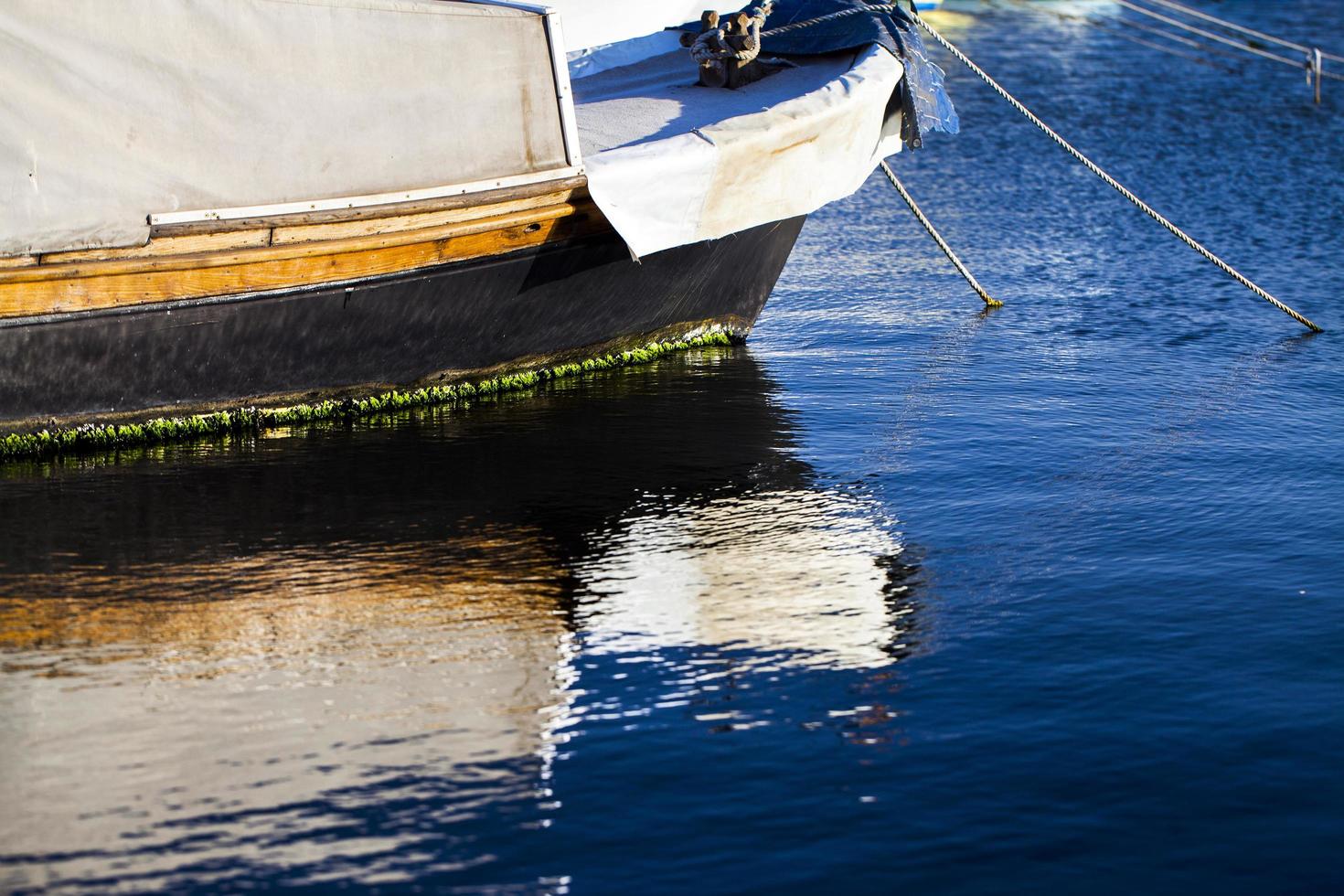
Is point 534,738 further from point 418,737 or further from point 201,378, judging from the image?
point 201,378

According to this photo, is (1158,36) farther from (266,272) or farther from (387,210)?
(266,272)

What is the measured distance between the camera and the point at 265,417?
8.48 meters

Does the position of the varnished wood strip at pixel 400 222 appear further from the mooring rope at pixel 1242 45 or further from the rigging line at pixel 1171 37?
the rigging line at pixel 1171 37

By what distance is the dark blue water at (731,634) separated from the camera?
14.6 feet

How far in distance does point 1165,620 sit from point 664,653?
1.89m

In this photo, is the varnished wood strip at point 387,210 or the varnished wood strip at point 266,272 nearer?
the varnished wood strip at point 266,272

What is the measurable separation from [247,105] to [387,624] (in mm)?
3066

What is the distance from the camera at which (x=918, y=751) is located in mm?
4945

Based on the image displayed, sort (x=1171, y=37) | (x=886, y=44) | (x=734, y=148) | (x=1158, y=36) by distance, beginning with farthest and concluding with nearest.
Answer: (x=1158, y=36) < (x=1171, y=37) < (x=886, y=44) < (x=734, y=148)

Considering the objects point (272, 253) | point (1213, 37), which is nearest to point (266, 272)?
point (272, 253)

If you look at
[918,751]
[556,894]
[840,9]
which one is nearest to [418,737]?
[556,894]

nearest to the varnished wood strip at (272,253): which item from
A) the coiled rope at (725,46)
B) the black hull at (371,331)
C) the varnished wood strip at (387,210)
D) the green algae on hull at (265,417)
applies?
the varnished wood strip at (387,210)

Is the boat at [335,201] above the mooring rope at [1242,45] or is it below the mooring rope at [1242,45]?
below

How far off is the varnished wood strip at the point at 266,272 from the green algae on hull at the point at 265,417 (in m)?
0.74
